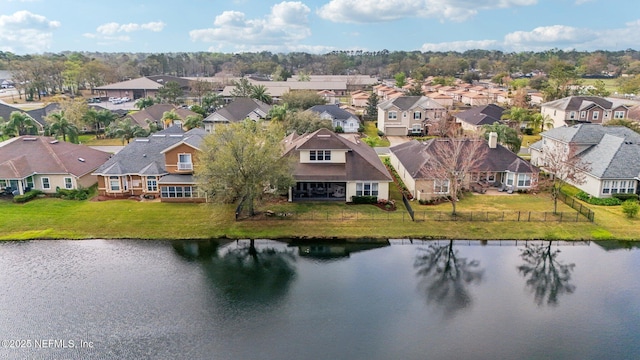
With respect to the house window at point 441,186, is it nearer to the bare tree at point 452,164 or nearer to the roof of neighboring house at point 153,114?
the bare tree at point 452,164

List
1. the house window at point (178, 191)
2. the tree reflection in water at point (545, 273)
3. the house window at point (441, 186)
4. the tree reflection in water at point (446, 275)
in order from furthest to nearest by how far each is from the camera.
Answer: the house window at point (441, 186)
the house window at point (178, 191)
the tree reflection in water at point (545, 273)
the tree reflection in water at point (446, 275)

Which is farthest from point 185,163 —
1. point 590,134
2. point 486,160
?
point 590,134

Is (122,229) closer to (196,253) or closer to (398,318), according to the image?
(196,253)

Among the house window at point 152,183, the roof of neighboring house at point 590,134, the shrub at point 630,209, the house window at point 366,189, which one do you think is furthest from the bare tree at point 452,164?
the house window at point 152,183

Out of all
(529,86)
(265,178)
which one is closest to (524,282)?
(265,178)

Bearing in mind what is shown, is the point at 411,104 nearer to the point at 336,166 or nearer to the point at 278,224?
the point at 336,166

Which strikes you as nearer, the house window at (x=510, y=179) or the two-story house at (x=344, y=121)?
the house window at (x=510, y=179)
